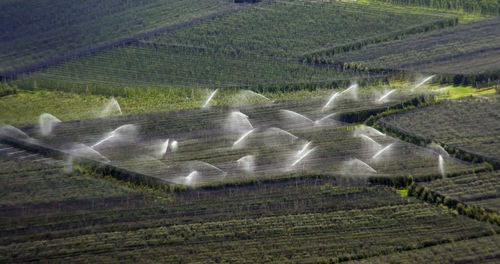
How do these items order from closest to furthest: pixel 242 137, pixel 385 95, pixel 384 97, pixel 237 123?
pixel 242 137 → pixel 237 123 → pixel 384 97 → pixel 385 95

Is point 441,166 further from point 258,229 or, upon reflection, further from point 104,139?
point 104,139

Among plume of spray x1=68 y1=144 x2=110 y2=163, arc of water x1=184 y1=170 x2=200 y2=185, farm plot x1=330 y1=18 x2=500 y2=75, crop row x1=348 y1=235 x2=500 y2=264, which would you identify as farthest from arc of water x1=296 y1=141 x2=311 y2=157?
farm plot x1=330 y1=18 x2=500 y2=75

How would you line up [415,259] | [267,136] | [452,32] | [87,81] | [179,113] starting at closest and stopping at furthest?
[415,259]
[267,136]
[179,113]
[87,81]
[452,32]

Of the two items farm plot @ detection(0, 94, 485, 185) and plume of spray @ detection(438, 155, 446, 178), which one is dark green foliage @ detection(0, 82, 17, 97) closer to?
farm plot @ detection(0, 94, 485, 185)

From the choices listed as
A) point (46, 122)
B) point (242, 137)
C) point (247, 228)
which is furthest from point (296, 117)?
point (46, 122)

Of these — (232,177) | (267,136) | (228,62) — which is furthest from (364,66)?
(232,177)

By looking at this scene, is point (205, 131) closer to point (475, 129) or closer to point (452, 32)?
point (475, 129)

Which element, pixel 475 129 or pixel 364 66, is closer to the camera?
pixel 475 129
